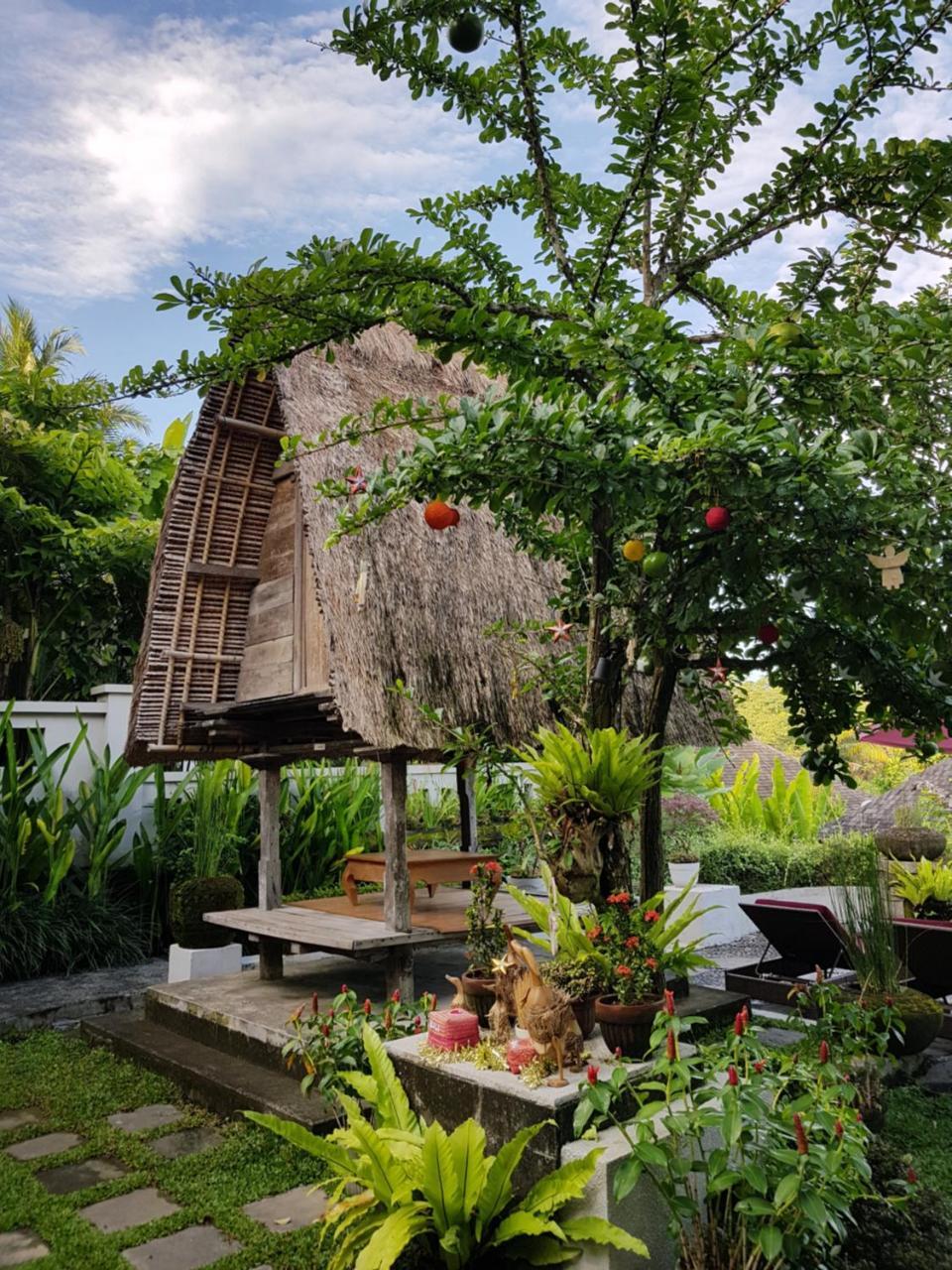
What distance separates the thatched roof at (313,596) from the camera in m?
5.47

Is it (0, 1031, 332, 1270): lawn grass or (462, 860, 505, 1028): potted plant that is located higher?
(462, 860, 505, 1028): potted plant

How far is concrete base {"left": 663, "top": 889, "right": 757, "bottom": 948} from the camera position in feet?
30.9

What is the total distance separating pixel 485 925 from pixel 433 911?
2879mm

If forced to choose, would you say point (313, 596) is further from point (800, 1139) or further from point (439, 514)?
point (800, 1139)

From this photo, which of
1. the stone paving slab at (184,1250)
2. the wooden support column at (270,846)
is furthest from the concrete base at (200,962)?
the stone paving slab at (184,1250)

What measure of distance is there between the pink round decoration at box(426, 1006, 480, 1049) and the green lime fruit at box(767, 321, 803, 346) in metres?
2.62

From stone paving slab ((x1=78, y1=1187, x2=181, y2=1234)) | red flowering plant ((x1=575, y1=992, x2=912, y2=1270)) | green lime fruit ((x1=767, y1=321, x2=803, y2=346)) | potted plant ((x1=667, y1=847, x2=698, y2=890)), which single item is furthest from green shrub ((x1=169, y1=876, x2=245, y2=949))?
green lime fruit ((x1=767, y1=321, x2=803, y2=346))

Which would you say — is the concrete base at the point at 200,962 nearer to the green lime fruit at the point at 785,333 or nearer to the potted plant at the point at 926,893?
the potted plant at the point at 926,893

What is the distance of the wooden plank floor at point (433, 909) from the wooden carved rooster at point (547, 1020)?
97.4 inches

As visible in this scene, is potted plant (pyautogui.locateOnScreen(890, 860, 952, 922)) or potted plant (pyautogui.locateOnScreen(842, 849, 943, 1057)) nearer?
potted plant (pyautogui.locateOnScreen(842, 849, 943, 1057))

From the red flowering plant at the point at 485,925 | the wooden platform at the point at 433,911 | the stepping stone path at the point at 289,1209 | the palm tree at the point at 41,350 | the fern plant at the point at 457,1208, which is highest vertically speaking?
the palm tree at the point at 41,350

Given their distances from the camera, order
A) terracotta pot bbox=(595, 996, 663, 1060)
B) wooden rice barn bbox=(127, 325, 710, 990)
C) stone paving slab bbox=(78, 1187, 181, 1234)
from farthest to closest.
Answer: wooden rice barn bbox=(127, 325, 710, 990) < stone paving slab bbox=(78, 1187, 181, 1234) < terracotta pot bbox=(595, 996, 663, 1060)

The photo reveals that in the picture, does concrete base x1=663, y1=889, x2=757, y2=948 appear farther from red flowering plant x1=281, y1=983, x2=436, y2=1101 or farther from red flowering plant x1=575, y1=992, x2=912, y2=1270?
red flowering plant x1=575, y1=992, x2=912, y2=1270

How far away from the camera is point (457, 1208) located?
2590 millimetres
